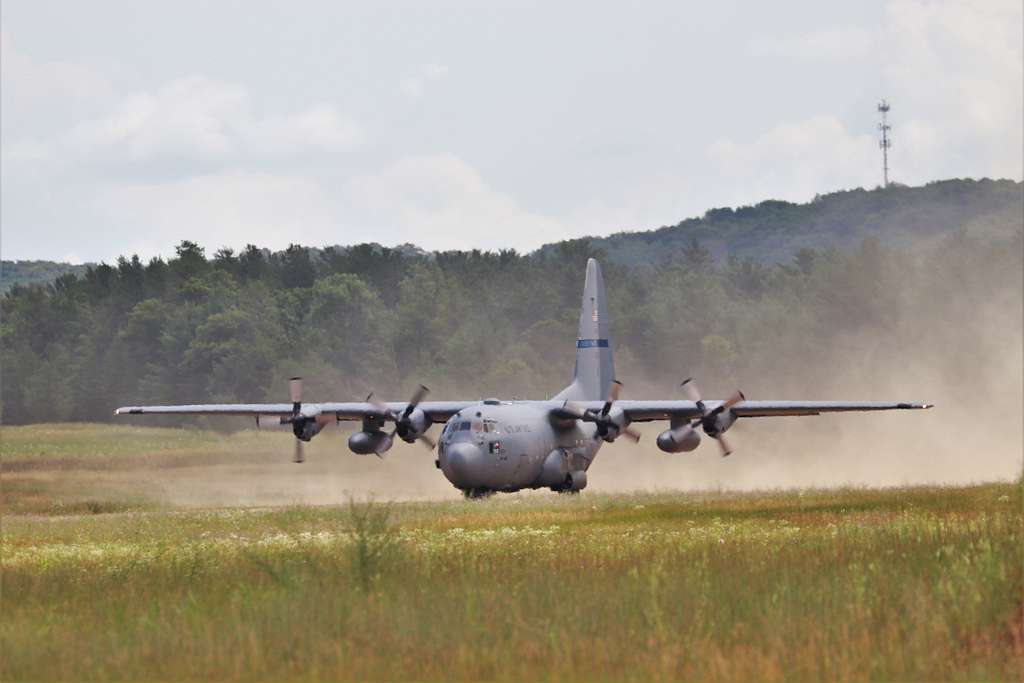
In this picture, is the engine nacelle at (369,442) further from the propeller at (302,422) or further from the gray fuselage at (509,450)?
the gray fuselage at (509,450)

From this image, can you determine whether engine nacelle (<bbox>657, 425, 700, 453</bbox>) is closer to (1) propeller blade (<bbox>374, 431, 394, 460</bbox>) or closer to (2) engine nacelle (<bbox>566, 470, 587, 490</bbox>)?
(2) engine nacelle (<bbox>566, 470, 587, 490</bbox>)

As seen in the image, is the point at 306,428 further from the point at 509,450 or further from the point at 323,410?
the point at 509,450

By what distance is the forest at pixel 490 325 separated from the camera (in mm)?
103375

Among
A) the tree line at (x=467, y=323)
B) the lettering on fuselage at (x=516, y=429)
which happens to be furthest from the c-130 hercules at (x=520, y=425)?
the tree line at (x=467, y=323)

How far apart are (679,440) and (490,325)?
85.4 metres

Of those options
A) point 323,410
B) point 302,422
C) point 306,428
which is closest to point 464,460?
point 302,422

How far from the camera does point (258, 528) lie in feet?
120

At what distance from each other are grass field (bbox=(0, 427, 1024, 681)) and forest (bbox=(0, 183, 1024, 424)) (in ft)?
227

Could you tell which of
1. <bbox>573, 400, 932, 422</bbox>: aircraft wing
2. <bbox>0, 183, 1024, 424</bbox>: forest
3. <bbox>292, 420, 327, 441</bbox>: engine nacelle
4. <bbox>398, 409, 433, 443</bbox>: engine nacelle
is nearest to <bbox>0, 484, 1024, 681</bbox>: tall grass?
<bbox>292, 420, 327, 441</bbox>: engine nacelle

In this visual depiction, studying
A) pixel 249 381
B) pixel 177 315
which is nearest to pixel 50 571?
pixel 249 381

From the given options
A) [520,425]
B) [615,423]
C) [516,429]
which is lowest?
[516,429]

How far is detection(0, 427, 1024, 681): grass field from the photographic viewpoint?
51.6 ft

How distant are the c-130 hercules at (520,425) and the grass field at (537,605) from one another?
45.2 ft

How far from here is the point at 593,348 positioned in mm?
58750
